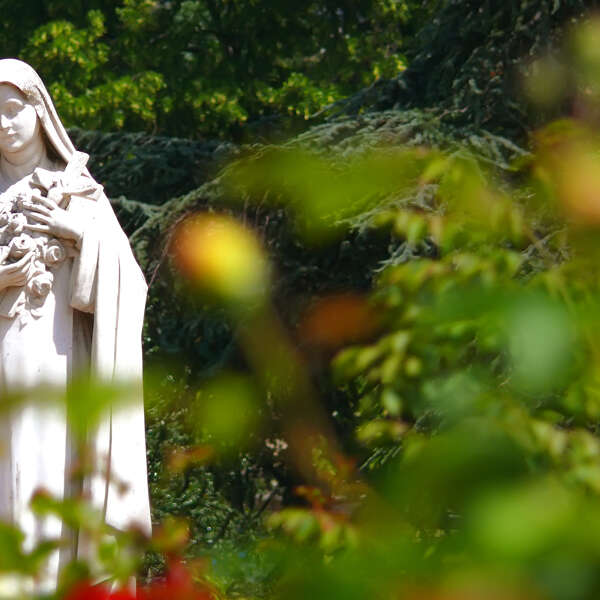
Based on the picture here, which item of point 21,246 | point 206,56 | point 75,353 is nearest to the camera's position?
point 21,246

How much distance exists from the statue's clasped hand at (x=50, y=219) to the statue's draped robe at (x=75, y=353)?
40 millimetres

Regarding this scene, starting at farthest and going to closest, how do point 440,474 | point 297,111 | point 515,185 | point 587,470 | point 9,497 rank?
point 297,111 < point 515,185 < point 9,497 < point 587,470 < point 440,474

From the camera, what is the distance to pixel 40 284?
19.0 ft

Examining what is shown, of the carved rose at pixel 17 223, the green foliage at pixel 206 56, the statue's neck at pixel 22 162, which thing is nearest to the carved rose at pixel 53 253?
the carved rose at pixel 17 223

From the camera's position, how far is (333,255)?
13742 mm

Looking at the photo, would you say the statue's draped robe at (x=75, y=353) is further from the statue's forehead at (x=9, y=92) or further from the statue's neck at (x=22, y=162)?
the statue's forehead at (x=9, y=92)

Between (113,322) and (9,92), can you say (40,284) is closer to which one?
(113,322)

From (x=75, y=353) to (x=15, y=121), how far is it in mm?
857

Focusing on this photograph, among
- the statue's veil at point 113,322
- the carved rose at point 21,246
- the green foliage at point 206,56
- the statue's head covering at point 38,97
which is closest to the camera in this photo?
the statue's veil at point 113,322

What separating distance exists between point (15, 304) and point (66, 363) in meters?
0.27

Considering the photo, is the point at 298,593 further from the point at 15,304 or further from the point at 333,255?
the point at 333,255

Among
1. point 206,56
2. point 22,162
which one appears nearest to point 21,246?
point 22,162

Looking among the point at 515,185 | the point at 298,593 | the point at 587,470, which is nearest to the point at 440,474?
the point at 298,593

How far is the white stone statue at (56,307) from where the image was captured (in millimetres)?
5746
